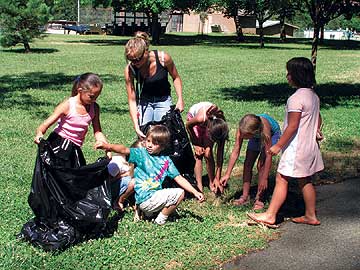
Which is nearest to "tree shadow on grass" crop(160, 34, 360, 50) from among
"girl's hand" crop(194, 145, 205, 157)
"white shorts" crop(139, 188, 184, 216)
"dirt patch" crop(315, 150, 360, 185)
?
"dirt patch" crop(315, 150, 360, 185)

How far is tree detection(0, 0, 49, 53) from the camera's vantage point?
26.9 metres

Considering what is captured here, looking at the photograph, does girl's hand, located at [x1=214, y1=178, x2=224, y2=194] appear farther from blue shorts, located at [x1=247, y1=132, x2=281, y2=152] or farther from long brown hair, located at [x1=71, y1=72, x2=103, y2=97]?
long brown hair, located at [x1=71, y1=72, x2=103, y2=97]

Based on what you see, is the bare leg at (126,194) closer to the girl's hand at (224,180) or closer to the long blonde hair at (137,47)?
the girl's hand at (224,180)

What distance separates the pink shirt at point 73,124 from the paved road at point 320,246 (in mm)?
1660

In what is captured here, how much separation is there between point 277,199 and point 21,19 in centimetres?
2441

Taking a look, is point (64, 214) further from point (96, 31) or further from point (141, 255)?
point (96, 31)

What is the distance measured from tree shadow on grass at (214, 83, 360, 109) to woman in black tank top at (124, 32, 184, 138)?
7.06 m

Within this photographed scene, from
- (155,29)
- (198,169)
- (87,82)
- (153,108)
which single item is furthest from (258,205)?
(155,29)

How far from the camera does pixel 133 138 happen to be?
27.8 ft

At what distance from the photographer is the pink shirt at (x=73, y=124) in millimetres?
4727

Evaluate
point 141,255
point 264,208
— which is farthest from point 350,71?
point 141,255

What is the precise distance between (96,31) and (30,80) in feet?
143

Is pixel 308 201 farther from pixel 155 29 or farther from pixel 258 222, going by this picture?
pixel 155 29

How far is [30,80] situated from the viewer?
650 inches
